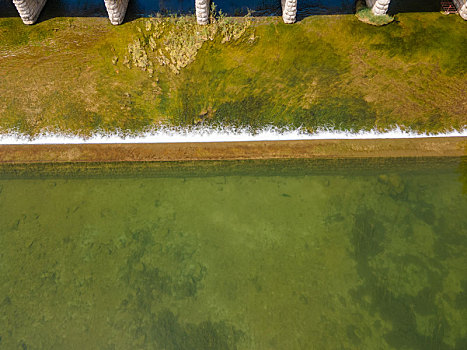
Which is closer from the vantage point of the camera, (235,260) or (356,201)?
(235,260)

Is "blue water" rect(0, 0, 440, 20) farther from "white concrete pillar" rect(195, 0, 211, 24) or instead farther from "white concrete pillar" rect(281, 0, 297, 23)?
"white concrete pillar" rect(195, 0, 211, 24)

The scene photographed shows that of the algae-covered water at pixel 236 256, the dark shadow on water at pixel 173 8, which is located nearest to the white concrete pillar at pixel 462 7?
the dark shadow on water at pixel 173 8

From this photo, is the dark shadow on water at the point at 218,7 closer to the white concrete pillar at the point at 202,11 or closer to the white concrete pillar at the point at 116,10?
the white concrete pillar at the point at 116,10

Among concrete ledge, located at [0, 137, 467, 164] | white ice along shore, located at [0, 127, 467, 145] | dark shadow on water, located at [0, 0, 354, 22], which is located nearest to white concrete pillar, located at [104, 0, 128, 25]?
dark shadow on water, located at [0, 0, 354, 22]

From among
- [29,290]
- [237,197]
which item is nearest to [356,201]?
[237,197]

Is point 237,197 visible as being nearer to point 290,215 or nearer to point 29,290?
point 290,215

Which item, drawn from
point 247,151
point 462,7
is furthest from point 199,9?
point 462,7

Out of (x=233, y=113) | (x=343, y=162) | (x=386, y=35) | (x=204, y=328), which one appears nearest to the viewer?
(x=204, y=328)
